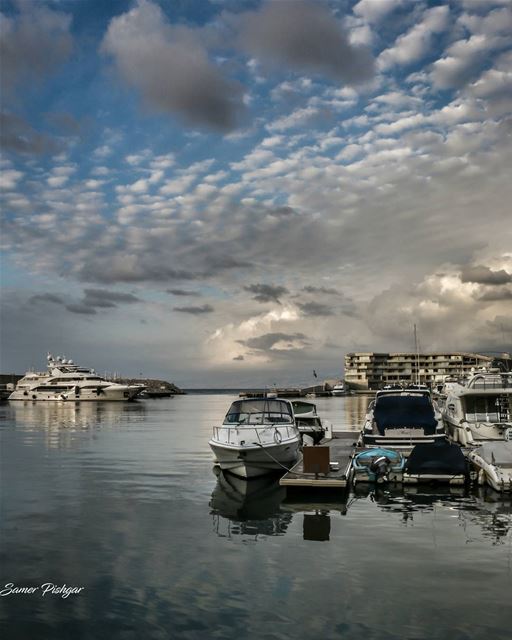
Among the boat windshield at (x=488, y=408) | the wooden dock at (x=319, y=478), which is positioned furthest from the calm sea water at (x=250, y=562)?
the boat windshield at (x=488, y=408)

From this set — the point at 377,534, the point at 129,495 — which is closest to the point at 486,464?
the point at 377,534

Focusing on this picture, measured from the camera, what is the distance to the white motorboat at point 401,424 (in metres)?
27.2

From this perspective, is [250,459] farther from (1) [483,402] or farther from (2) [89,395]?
(2) [89,395]

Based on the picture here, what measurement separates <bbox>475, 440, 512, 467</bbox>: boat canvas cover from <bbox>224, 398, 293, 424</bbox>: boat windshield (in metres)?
9.42

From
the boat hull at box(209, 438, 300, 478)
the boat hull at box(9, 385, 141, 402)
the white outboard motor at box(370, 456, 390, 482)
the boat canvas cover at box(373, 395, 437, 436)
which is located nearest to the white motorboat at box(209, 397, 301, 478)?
the boat hull at box(209, 438, 300, 478)

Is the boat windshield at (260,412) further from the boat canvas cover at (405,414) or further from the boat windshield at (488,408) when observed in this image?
the boat windshield at (488,408)

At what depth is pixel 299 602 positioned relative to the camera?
10227mm

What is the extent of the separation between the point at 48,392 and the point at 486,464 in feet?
389

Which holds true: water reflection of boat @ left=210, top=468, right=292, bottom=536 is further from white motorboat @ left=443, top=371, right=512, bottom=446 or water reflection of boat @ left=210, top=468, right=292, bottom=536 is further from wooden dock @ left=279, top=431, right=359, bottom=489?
white motorboat @ left=443, top=371, right=512, bottom=446

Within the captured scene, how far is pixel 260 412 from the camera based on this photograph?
92.0 feet

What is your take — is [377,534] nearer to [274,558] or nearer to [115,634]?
[274,558]

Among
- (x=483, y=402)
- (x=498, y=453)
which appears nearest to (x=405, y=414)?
(x=483, y=402)

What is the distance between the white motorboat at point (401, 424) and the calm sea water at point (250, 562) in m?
6.53

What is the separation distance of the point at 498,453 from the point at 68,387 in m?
115
